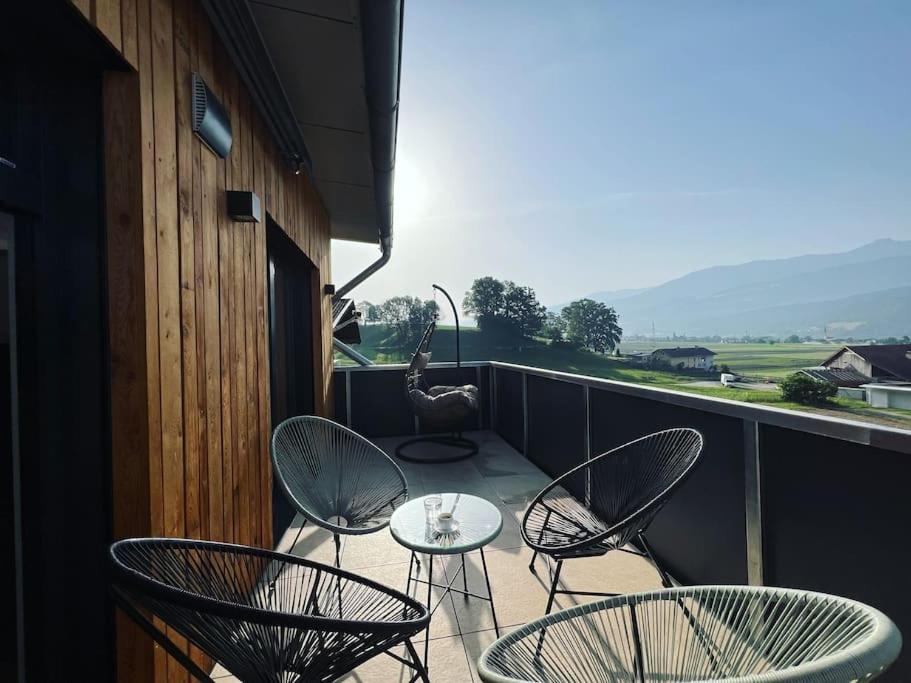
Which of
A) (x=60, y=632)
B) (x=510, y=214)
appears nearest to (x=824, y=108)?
(x=510, y=214)

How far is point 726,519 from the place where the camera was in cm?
187

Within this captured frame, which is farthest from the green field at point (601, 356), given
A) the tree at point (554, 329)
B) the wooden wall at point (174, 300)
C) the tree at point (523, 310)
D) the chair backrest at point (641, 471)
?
the wooden wall at point (174, 300)

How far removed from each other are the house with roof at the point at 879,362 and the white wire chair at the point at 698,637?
4.98 metres

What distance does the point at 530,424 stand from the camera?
4.38m

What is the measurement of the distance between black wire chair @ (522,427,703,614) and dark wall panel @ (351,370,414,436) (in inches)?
130

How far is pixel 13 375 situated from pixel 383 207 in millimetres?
3638

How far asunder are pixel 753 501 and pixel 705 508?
0.33 m

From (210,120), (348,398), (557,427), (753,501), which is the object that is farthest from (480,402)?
(210,120)

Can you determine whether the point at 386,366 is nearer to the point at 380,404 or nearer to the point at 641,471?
the point at 380,404

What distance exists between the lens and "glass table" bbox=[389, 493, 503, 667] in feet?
5.36

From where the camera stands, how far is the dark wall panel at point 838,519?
124 centimetres

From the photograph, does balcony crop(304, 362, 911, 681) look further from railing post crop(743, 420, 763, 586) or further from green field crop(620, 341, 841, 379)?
green field crop(620, 341, 841, 379)

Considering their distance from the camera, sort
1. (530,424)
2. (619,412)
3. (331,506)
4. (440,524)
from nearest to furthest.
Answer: (440,524) → (331,506) → (619,412) → (530,424)

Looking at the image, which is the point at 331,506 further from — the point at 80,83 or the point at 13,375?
the point at 80,83
